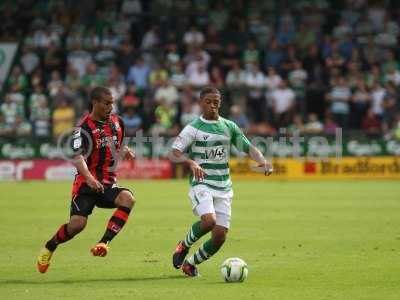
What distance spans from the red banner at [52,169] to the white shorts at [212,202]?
18.6m

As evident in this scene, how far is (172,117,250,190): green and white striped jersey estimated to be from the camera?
1047 cm

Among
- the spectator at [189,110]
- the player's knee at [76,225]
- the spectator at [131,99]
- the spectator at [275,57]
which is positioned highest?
the spectator at [275,57]

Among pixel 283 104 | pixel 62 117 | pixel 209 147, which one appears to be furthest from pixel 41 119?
pixel 209 147

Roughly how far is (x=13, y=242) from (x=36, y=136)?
15494 mm

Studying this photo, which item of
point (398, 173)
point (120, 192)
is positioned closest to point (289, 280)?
point (120, 192)

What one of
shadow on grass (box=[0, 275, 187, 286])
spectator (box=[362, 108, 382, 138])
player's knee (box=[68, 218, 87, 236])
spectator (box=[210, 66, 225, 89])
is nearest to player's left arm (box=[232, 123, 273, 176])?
shadow on grass (box=[0, 275, 187, 286])

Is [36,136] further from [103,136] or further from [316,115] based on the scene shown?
[103,136]

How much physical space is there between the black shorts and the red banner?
18193 mm

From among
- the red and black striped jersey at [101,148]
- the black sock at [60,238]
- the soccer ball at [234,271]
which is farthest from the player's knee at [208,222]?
the black sock at [60,238]

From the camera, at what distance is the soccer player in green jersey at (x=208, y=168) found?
10328 mm

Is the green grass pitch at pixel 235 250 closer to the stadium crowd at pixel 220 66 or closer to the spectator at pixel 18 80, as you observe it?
the stadium crowd at pixel 220 66

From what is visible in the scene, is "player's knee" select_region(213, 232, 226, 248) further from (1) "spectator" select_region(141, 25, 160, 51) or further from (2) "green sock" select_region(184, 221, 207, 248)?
(1) "spectator" select_region(141, 25, 160, 51)

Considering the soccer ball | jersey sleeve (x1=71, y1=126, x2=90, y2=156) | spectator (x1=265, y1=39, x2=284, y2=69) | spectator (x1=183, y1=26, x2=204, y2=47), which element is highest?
spectator (x1=183, y1=26, x2=204, y2=47)

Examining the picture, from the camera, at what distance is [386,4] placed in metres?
31.9
